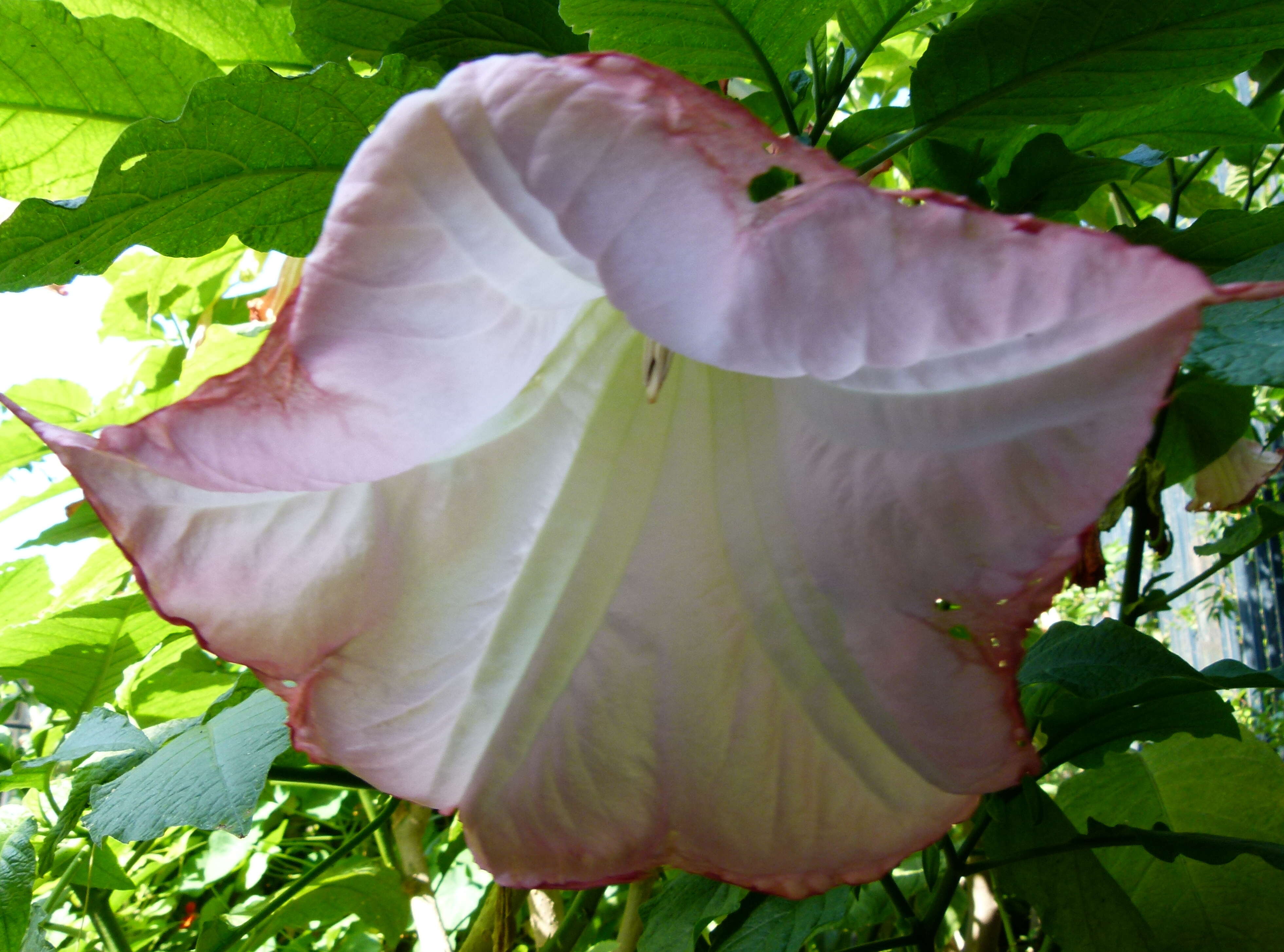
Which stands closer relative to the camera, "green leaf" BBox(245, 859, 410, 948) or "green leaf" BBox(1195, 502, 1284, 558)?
"green leaf" BBox(1195, 502, 1284, 558)

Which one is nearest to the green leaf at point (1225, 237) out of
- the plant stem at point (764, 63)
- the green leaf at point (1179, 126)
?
the green leaf at point (1179, 126)

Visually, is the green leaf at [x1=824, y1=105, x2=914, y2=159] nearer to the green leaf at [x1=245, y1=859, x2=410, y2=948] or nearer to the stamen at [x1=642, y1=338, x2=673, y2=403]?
the stamen at [x1=642, y1=338, x2=673, y2=403]

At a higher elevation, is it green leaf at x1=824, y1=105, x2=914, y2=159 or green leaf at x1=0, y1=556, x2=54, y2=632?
green leaf at x1=824, y1=105, x2=914, y2=159

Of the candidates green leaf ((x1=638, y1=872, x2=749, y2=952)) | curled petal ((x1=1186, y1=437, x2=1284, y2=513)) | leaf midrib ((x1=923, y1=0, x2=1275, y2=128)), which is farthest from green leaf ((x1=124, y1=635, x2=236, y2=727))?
curled petal ((x1=1186, y1=437, x2=1284, y2=513))

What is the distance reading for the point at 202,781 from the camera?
1.87 ft

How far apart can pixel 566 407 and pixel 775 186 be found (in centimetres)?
16

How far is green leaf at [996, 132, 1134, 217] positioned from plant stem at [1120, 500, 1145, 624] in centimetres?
49

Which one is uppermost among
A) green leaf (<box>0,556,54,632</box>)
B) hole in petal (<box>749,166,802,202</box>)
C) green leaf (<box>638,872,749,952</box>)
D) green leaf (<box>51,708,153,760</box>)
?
hole in petal (<box>749,166,802,202</box>)

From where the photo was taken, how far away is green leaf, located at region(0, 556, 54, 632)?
3.67 ft

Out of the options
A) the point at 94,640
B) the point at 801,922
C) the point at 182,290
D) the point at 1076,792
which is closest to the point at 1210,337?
the point at 801,922

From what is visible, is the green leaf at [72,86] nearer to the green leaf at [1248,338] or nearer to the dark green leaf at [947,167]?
the dark green leaf at [947,167]

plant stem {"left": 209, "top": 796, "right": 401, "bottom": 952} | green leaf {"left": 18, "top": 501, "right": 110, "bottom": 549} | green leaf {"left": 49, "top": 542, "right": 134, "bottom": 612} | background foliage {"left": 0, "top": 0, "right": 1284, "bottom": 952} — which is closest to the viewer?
background foliage {"left": 0, "top": 0, "right": 1284, "bottom": 952}

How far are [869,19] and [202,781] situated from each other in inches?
23.7

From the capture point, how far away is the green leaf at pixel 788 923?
2.09 feet
